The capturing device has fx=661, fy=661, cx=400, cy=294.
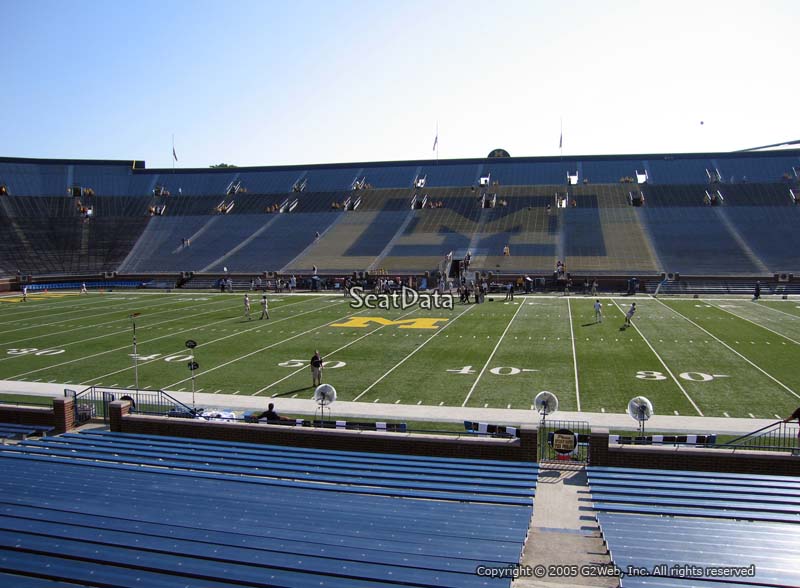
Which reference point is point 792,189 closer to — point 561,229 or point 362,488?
point 561,229

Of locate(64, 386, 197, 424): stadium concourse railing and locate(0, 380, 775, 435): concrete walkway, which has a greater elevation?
locate(64, 386, 197, 424): stadium concourse railing

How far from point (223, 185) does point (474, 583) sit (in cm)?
7469

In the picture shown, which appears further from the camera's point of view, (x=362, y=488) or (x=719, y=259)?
(x=719, y=259)

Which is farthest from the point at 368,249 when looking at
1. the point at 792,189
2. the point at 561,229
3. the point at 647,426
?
the point at 647,426

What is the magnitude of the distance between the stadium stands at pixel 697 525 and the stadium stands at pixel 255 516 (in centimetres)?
118

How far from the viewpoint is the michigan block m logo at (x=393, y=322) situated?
3112cm

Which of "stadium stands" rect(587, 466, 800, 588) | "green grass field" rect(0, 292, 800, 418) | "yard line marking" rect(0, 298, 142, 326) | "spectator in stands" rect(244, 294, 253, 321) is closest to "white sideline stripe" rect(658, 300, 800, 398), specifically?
"green grass field" rect(0, 292, 800, 418)

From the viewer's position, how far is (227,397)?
19094 mm

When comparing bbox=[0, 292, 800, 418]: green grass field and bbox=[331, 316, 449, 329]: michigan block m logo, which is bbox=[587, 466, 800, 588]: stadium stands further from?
bbox=[331, 316, 449, 329]: michigan block m logo

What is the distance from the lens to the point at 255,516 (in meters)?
8.03

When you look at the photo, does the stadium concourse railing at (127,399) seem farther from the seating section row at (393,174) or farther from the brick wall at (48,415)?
the seating section row at (393,174)

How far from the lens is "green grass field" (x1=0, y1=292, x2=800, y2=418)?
1912cm

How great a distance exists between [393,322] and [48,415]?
64.2 ft

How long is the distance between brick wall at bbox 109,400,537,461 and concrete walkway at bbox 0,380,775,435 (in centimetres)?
341
